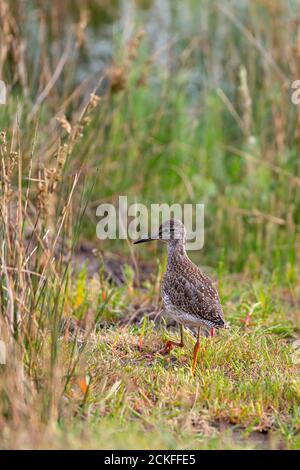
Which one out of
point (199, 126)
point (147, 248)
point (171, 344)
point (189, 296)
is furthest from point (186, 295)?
point (199, 126)

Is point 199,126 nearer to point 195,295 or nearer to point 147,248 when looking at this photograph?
point 147,248

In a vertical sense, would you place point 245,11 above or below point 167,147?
above

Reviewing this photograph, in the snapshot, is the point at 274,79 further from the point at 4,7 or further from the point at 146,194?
the point at 4,7

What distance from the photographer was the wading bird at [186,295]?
449 centimetres

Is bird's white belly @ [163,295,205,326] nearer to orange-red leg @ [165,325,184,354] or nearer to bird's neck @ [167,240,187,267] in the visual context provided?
orange-red leg @ [165,325,184,354]

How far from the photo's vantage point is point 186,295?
461cm

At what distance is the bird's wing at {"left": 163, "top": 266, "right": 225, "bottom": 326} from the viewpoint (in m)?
4.50

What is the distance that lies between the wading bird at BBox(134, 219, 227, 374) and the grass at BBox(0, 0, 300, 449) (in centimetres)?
15

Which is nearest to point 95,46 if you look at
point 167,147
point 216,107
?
point 216,107

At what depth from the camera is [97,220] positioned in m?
6.95

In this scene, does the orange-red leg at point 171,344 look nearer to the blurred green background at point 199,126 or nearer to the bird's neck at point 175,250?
the bird's neck at point 175,250

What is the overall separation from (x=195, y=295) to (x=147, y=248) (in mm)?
2472

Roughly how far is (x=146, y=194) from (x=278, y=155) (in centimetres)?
115

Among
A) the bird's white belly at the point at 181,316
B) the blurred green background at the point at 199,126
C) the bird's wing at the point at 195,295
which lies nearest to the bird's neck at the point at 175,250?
the bird's wing at the point at 195,295
